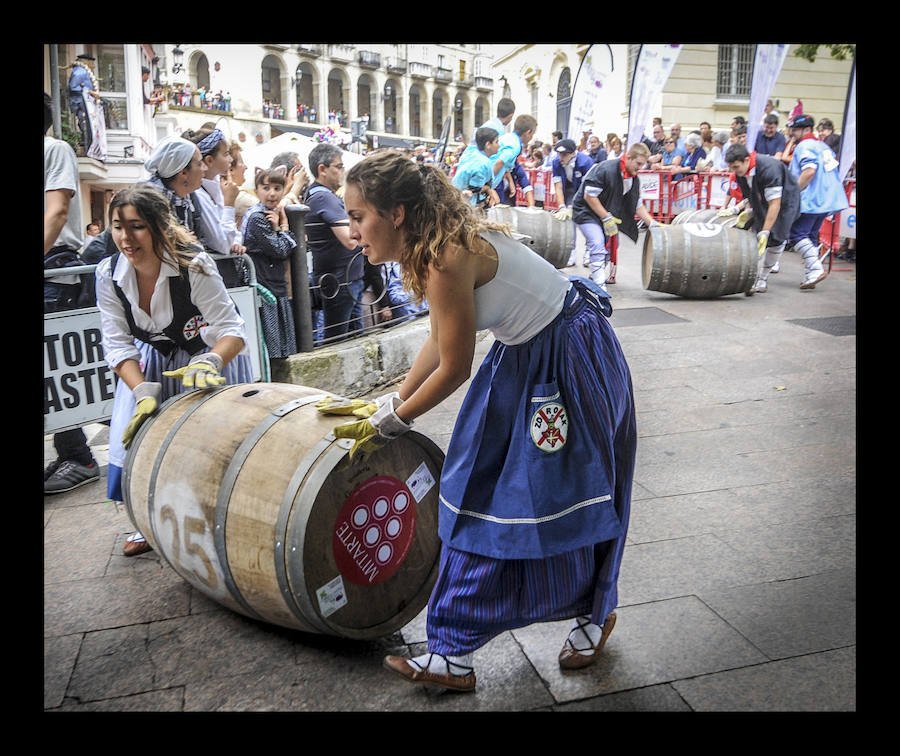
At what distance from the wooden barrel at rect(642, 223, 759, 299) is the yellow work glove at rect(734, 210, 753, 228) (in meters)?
0.15

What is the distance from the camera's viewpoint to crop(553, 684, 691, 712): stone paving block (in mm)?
2549

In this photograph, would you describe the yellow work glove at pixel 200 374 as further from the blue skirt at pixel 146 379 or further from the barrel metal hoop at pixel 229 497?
the barrel metal hoop at pixel 229 497

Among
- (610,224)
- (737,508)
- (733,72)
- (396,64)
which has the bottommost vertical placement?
(737,508)

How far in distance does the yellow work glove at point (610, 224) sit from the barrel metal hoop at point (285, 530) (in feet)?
23.4

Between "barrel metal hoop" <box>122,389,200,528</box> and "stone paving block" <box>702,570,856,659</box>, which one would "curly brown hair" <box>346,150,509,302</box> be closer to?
"barrel metal hoop" <box>122,389,200,528</box>

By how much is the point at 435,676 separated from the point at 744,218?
805 cm

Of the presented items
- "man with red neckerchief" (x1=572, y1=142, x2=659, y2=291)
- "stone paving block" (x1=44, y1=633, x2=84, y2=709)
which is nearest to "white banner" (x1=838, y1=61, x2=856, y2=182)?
"man with red neckerchief" (x1=572, y1=142, x2=659, y2=291)

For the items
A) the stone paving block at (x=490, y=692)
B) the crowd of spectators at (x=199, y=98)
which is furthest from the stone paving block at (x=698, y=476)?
the crowd of spectators at (x=199, y=98)

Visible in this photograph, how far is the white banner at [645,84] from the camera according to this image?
513 inches

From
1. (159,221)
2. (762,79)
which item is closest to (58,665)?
(159,221)

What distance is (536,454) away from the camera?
97.7 inches

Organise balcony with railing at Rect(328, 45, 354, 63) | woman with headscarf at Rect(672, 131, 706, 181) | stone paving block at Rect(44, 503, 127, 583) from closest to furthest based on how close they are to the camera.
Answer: stone paving block at Rect(44, 503, 127, 583), woman with headscarf at Rect(672, 131, 706, 181), balcony with railing at Rect(328, 45, 354, 63)

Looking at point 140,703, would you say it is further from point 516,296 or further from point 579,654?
point 516,296
